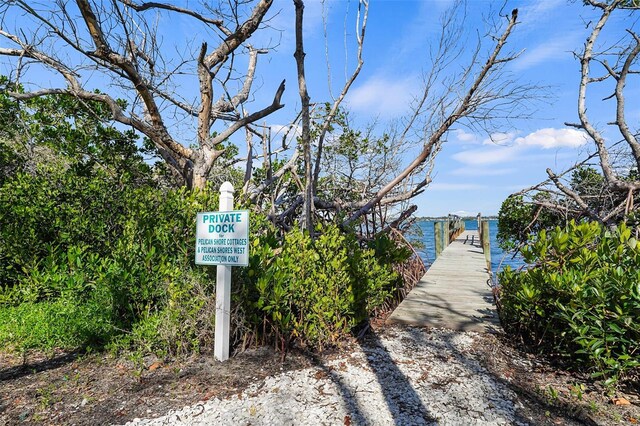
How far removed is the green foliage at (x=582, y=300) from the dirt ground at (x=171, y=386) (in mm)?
246

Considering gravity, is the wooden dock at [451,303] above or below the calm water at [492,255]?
below

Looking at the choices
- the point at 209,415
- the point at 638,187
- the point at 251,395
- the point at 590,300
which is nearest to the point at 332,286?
the point at 251,395

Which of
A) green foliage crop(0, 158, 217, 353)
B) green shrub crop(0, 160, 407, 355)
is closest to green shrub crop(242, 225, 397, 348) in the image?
green shrub crop(0, 160, 407, 355)

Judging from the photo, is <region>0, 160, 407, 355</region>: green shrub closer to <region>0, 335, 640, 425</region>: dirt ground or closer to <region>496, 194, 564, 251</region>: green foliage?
<region>0, 335, 640, 425</region>: dirt ground

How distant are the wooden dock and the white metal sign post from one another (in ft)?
7.42

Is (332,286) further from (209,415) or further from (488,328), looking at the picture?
(488,328)

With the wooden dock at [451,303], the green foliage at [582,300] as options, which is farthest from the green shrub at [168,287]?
the green foliage at [582,300]

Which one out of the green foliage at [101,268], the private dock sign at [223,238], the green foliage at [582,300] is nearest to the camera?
the green foliage at [582,300]

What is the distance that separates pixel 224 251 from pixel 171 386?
3.69 ft

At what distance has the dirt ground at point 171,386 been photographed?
2486 mm

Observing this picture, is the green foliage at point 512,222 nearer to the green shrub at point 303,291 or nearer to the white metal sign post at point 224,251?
the green shrub at point 303,291

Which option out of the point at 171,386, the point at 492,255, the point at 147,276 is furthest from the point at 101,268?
the point at 492,255

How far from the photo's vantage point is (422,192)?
24.6 feet

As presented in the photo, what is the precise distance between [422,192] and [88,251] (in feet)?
19.1
